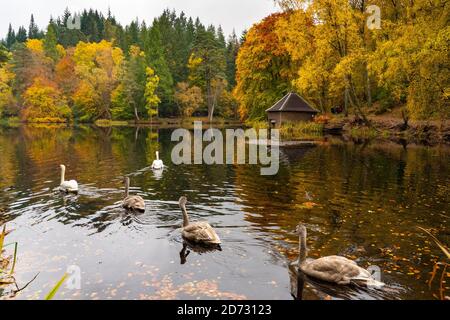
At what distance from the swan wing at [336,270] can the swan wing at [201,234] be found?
2930 millimetres

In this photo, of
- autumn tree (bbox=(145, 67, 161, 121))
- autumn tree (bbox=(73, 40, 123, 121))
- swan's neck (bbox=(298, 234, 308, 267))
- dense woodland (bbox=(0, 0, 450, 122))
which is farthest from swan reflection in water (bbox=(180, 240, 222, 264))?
autumn tree (bbox=(73, 40, 123, 121))

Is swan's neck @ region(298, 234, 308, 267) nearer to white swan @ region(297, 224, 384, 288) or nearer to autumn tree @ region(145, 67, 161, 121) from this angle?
white swan @ region(297, 224, 384, 288)

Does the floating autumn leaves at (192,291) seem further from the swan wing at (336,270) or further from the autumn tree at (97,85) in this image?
the autumn tree at (97,85)

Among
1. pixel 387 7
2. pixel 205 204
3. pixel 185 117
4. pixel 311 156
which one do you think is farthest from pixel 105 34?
pixel 205 204

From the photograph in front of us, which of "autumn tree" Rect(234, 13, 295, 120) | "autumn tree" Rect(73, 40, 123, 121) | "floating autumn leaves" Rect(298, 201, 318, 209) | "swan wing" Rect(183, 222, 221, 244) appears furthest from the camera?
"autumn tree" Rect(73, 40, 123, 121)

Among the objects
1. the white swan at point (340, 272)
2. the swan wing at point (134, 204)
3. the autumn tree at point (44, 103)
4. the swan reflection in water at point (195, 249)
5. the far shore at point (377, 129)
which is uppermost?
the autumn tree at point (44, 103)

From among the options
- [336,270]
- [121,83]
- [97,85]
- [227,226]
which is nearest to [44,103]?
[97,85]

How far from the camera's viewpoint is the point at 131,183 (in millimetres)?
19781

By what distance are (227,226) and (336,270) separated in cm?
486

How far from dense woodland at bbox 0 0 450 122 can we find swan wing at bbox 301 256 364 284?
2881 cm

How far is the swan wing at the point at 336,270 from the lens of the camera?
321 inches

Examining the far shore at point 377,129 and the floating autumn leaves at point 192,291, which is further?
the far shore at point 377,129

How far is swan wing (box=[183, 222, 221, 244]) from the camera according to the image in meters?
10.5

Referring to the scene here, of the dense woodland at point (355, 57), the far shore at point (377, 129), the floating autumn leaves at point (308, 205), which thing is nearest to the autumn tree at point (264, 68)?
the dense woodland at point (355, 57)
